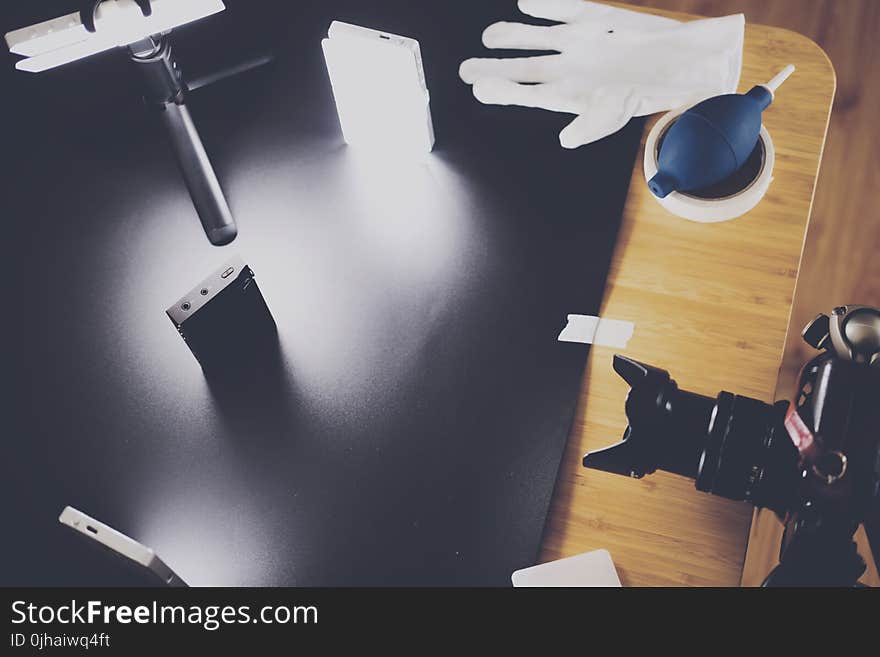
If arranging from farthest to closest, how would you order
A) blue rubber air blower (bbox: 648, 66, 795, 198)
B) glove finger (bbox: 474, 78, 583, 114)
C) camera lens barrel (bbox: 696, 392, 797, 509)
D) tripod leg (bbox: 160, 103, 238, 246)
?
1. glove finger (bbox: 474, 78, 583, 114)
2. tripod leg (bbox: 160, 103, 238, 246)
3. blue rubber air blower (bbox: 648, 66, 795, 198)
4. camera lens barrel (bbox: 696, 392, 797, 509)

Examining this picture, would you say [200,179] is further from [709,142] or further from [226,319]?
[709,142]

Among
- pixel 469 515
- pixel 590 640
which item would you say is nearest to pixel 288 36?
pixel 469 515

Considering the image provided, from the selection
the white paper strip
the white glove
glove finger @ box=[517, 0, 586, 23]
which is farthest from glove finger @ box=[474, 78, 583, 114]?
the white paper strip

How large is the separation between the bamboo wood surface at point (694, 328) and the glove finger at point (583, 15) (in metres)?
0.14

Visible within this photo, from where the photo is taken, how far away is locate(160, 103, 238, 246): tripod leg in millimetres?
999

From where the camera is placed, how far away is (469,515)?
871 mm

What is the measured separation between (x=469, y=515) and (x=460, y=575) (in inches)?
2.4

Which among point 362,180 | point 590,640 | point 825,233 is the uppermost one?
point 362,180

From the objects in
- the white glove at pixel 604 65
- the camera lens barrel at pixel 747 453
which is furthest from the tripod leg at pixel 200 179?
the camera lens barrel at pixel 747 453

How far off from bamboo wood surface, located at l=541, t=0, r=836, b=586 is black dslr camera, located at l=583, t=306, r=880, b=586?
0.08 meters

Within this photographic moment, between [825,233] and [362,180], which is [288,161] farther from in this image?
[825,233]

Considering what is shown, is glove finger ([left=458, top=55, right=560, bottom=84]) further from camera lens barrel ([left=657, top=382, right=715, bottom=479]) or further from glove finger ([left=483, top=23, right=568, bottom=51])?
camera lens barrel ([left=657, top=382, right=715, bottom=479])

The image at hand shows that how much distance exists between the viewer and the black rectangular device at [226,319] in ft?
2.81

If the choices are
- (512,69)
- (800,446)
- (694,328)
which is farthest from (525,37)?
(800,446)
